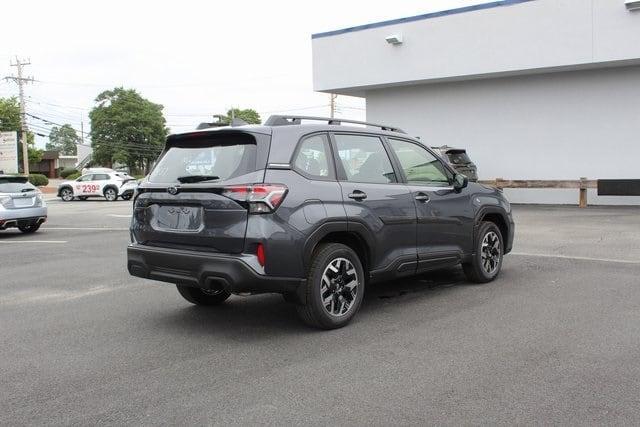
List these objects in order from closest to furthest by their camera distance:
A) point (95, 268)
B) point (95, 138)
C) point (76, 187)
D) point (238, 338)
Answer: point (238, 338) → point (95, 268) → point (76, 187) → point (95, 138)

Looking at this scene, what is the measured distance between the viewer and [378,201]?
565cm

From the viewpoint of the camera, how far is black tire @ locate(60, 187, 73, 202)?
1258 inches

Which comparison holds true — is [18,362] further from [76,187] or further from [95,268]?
[76,187]

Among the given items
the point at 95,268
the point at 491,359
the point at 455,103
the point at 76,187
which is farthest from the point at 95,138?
the point at 491,359

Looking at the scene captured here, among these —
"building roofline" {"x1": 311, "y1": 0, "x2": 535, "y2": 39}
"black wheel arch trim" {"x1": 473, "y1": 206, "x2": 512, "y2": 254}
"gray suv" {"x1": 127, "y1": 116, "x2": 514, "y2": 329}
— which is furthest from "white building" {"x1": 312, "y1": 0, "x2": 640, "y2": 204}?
"gray suv" {"x1": 127, "y1": 116, "x2": 514, "y2": 329}

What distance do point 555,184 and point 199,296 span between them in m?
14.1

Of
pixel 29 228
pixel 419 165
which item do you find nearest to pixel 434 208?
pixel 419 165

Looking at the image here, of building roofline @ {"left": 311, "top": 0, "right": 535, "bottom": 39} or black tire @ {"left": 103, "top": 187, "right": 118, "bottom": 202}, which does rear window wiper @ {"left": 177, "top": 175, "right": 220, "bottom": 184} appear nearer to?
building roofline @ {"left": 311, "top": 0, "right": 535, "bottom": 39}

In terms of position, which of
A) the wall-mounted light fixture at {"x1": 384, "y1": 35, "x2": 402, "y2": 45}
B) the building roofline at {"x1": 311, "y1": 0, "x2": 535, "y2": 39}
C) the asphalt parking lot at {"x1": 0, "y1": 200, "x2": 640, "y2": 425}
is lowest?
the asphalt parking lot at {"x1": 0, "y1": 200, "x2": 640, "y2": 425}

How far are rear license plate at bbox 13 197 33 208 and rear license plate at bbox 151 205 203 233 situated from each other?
9961 millimetres

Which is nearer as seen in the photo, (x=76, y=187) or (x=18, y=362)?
(x=18, y=362)

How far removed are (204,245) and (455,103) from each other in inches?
660

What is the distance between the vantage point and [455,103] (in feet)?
66.4

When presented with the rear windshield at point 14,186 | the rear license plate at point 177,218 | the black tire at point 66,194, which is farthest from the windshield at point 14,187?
the black tire at point 66,194
